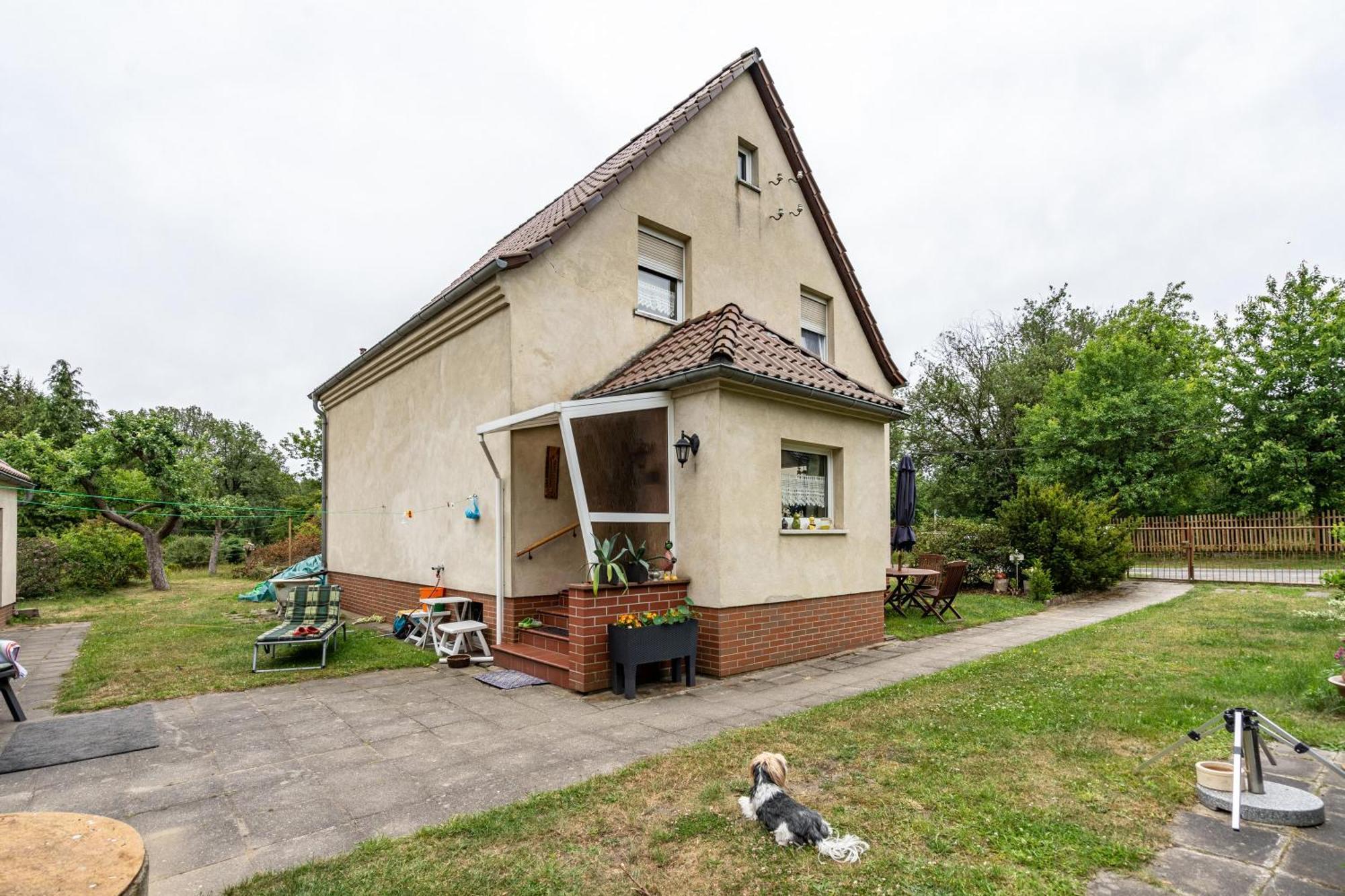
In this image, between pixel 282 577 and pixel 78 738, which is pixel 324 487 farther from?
pixel 78 738

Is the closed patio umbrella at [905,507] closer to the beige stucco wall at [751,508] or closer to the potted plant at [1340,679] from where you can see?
the beige stucco wall at [751,508]

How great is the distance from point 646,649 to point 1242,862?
4552mm

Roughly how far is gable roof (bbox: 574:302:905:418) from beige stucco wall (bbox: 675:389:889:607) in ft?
1.12

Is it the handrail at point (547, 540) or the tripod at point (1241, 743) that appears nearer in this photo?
the tripod at point (1241, 743)

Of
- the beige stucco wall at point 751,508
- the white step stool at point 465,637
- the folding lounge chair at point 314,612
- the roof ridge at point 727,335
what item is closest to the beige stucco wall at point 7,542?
the folding lounge chair at point 314,612

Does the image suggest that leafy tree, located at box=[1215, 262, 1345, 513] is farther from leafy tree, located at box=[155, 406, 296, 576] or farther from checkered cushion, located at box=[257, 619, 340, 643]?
leafy tree, located at box=[155, 406, 296, 576]

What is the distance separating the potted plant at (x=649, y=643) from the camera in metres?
6.36

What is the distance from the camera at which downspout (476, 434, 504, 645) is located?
8.02m

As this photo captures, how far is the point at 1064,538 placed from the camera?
48.0 feet

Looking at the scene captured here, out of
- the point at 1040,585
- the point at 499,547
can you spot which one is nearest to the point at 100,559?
the point at 499,547

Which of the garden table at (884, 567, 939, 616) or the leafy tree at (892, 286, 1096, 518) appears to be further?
the leafy tree at (892, 286, 1096, 518)

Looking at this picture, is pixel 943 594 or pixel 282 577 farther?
pixel 282 577

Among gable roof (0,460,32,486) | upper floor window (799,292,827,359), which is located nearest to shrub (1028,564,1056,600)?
upper floor window (799,292,827,359)

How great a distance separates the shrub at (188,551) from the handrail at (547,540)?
89.2 feet
